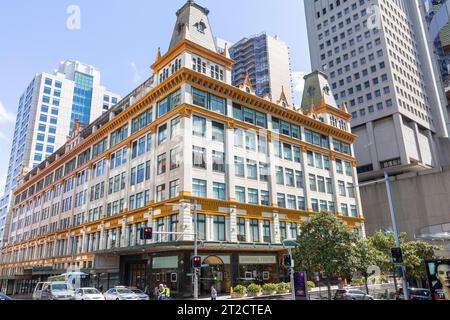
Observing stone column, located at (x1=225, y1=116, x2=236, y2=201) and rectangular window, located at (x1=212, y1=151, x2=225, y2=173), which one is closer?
rectangular window, located at (x1=212, y1=151, x2=225, y2=173)

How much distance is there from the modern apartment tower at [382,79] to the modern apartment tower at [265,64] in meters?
20.1

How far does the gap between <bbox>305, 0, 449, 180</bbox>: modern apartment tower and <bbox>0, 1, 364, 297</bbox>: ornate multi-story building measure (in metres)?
27.1

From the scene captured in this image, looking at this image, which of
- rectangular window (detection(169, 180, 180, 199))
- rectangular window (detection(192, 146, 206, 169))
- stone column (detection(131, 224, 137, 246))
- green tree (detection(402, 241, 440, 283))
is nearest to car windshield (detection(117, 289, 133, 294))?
rectangular window (detection(169, 180, 180, 199))

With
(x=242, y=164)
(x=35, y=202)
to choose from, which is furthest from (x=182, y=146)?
(x=35, y=202)

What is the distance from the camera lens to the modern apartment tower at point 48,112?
363 feet

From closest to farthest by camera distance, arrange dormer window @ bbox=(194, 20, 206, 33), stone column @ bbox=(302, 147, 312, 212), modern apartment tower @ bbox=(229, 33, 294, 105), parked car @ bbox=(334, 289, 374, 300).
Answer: parked car @ bbox=(334, 289, 374, 300), dormer window @ bbox=(194, 20, 206, 33), stone column @ bbox=(302, 147, 312, 212), modern apartment tower @ bbox=(229, 33, 294, 105)

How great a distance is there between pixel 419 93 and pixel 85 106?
350ft

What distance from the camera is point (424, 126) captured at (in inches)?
3701

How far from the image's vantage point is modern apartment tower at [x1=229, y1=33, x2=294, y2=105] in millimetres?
119938

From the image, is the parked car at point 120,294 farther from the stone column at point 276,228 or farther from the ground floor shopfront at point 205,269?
the stone column at point 276,228

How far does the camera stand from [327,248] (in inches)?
1208

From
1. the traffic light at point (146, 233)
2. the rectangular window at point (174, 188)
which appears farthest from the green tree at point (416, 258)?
the traffic light at point (146, 233)

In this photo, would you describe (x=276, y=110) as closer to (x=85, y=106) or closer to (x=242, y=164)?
(x=242, y=164)

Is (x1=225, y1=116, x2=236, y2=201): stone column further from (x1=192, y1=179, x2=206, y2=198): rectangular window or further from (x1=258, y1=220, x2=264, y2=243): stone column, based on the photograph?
(x1=258, y1=220, x2=264, y2=243): stone column
